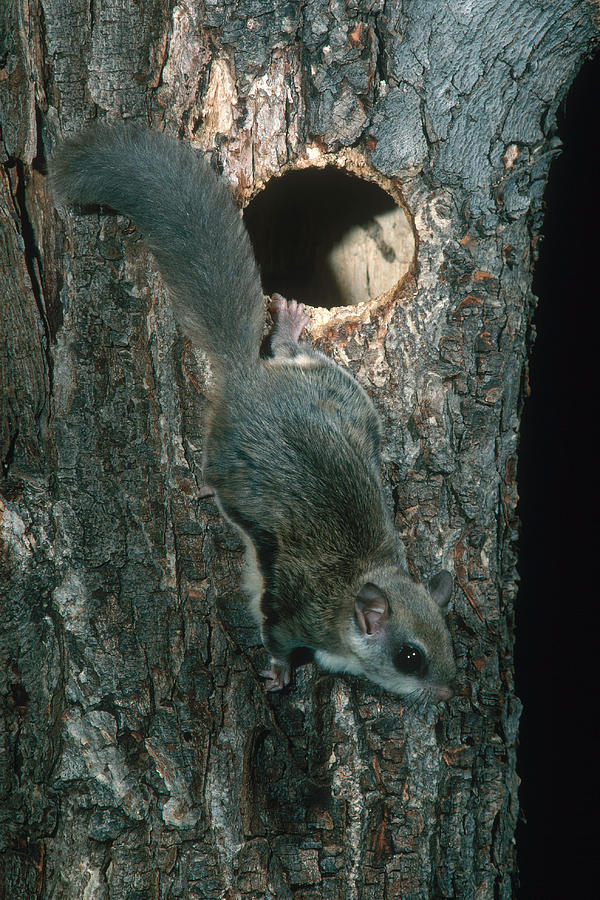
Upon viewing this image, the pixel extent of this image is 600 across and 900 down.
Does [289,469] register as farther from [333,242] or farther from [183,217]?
[333,242]

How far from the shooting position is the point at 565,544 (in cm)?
343

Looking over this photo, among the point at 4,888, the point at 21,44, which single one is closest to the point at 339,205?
the point at 21,44

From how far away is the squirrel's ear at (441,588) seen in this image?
232 centimetres

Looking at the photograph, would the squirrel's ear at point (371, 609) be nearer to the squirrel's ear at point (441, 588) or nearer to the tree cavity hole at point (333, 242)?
the squirrel's ear at point (441, 588)

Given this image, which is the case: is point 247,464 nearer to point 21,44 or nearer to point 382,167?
point 382,167

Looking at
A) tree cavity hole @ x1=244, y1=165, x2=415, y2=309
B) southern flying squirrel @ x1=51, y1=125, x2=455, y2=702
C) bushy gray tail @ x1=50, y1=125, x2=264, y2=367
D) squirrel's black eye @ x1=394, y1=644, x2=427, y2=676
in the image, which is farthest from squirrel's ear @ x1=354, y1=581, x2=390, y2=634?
tree cavity hole @ x1=244, y1=165, x2=415, y2=309

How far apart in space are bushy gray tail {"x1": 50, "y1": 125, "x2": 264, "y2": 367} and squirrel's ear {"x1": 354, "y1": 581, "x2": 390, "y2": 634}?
0.89 m

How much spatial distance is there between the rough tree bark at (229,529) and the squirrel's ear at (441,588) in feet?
0.33

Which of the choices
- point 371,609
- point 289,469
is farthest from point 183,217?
point 371,609

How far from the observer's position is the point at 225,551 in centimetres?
238

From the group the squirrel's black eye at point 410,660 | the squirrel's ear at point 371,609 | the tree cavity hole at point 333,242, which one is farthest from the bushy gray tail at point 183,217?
the squirrel's black eye at point 410,660

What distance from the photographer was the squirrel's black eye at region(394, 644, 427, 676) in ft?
7.87

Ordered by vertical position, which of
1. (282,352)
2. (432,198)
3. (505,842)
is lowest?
(505,842)

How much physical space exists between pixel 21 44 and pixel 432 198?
4.76 feet
